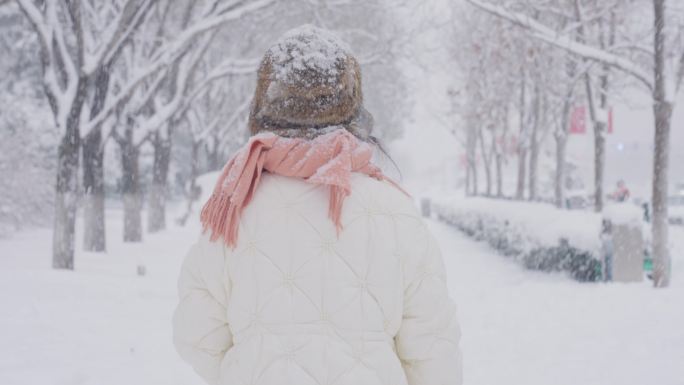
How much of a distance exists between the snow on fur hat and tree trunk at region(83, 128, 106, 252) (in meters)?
12.9

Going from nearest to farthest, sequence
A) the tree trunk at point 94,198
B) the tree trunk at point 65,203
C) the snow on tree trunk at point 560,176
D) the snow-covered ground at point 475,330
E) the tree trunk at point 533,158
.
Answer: the snow-covered ground at point 475,330 → the tree trunk at point 65,203 → the tree trunk at point 94,198 → the snow on tree trunk at point 560,176 → the tree trunk at point 533,158

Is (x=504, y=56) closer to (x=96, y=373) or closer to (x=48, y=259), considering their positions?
(x=48, y=259)

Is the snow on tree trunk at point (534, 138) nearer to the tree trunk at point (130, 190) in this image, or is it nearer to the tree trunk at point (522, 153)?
the tree trunk at point (522, 153)

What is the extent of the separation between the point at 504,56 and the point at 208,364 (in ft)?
77.5

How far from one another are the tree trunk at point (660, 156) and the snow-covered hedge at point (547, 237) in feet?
3.05

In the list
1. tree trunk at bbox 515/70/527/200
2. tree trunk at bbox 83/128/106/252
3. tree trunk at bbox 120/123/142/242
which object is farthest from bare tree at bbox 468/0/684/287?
tree trunk at bbox 515/70/527/200

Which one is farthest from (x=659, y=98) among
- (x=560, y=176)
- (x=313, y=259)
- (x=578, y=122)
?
(x=578, y=122)

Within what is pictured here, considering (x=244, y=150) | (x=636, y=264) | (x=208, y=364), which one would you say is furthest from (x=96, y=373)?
(x=636, y=264)

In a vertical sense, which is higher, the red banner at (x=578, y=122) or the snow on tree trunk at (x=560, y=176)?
the red banner at (x=578, y=122)

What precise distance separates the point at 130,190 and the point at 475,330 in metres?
12.4

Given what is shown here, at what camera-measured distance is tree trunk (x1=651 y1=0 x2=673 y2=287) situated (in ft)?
31.9

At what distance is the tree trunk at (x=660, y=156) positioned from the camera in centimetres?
972

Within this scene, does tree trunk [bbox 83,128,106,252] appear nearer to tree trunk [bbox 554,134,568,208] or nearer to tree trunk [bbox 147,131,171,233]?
tree trunk [bbox 147,131,171,233]

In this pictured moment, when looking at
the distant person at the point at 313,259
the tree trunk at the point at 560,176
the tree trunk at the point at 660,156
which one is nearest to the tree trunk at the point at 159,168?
the tree trunk at the point at 560,176
